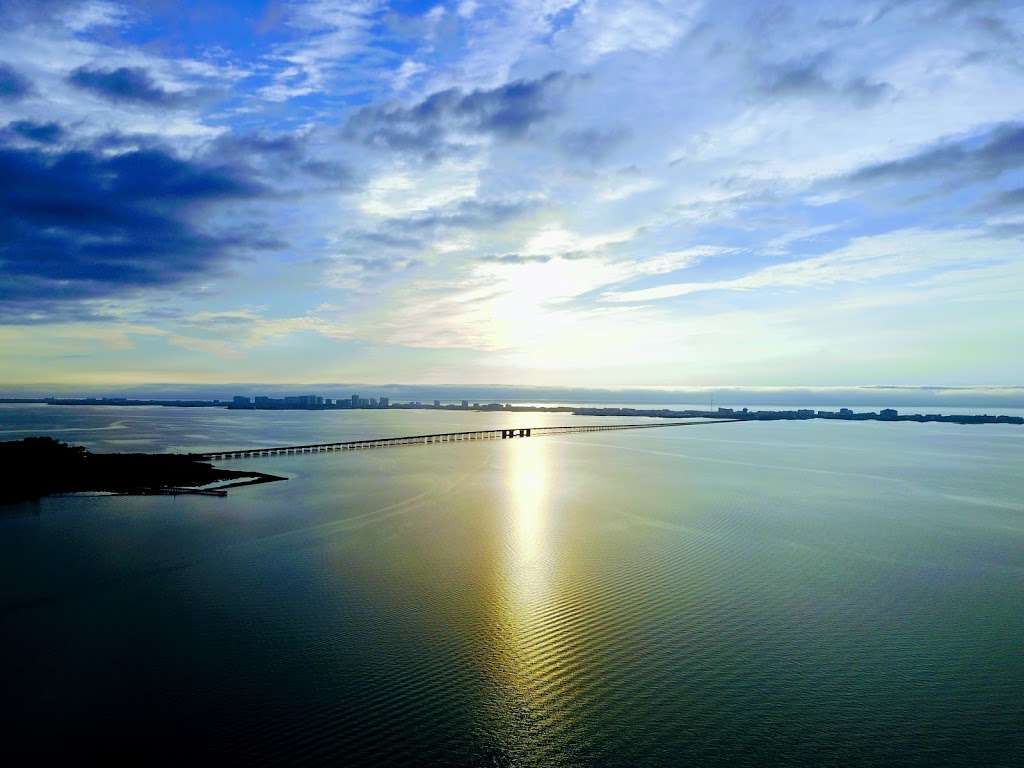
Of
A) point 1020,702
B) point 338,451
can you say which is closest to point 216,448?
point 338,451

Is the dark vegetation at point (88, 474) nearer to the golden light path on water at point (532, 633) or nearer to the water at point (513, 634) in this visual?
the water at point (513, 634)

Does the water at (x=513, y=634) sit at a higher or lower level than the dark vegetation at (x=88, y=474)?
lower

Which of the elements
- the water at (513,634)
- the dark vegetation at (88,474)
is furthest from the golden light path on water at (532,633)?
the dark vegetation at (88,474)

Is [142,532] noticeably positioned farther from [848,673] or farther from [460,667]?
[848,673]

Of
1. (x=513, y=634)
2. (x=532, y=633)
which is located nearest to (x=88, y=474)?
(x=513, y=634)

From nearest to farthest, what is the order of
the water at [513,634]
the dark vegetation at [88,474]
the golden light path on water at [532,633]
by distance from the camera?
1. the water at [513,634]
2. the golden light path on water at [532,633]
3. the dark vegetation at [88,474]

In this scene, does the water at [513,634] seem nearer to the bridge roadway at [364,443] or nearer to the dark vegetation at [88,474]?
the dark vegetation at [88,474]

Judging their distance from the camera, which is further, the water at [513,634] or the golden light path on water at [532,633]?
the golden light path on water at [532,633]

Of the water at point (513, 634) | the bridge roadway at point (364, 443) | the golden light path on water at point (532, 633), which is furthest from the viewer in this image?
the bridge roadway at point (364, 443)
